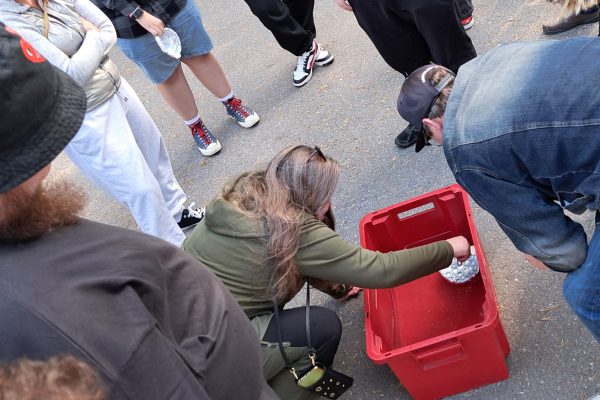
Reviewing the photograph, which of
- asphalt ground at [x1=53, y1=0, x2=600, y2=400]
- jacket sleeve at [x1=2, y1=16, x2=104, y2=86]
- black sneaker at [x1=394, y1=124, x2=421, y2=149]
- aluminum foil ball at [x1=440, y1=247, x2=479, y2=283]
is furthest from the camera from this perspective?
black sneaker at [x1=394, y1=124, x2=421, y2=149]

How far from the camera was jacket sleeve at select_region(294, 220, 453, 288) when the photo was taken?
2.09 metres

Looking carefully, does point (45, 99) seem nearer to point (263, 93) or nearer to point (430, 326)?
point (430, 326)

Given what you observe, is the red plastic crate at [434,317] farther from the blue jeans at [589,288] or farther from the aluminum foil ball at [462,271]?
the blue jeans at [589,288]

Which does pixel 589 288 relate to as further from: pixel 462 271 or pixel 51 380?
pixel 51 380

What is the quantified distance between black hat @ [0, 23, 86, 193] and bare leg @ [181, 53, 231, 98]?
2.81 meters

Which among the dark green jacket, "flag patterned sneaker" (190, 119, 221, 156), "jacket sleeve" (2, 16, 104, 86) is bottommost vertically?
"flag patterned sneaker" (190, 119, 221, 156)

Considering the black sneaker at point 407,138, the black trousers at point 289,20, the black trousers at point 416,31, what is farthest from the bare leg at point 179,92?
the black sneaker at point 407,138

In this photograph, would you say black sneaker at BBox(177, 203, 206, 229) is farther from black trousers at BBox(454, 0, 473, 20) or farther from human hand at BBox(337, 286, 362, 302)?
black trousers at BBox(454, 0, 473, 20)

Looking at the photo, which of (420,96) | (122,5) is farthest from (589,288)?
(122,5)

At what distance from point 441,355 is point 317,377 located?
42 centimetres

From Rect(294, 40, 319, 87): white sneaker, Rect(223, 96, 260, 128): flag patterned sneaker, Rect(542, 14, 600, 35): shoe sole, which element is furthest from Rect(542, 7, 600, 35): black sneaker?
Rect(223, 96, 260, 128): flag patterned sneaker

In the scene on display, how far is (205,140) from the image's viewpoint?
4.12 metres

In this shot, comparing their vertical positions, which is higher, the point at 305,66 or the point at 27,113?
the point at 27,113

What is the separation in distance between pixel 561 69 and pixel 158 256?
3.39 feet
